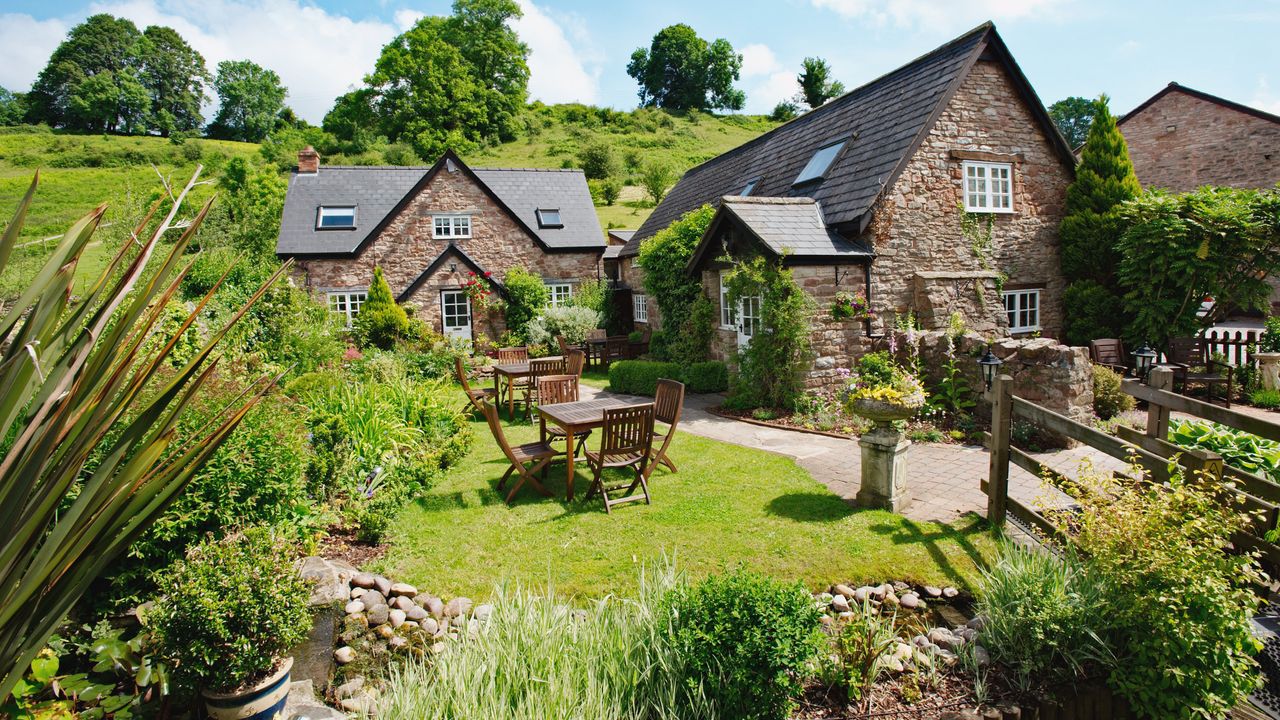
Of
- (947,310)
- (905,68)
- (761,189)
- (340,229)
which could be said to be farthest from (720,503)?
(340,229)

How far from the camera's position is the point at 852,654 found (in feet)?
12.2

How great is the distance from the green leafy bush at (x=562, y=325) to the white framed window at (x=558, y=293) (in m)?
2.37

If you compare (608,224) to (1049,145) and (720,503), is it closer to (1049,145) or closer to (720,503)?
(1049,145)

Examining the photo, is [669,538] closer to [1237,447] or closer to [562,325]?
[1237,447]

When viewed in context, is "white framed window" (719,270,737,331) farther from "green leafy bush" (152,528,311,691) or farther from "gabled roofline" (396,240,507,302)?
"green leafy bush" (152,528,311,691)

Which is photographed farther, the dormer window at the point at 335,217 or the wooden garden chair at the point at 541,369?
the dormer window at the point at 335,217

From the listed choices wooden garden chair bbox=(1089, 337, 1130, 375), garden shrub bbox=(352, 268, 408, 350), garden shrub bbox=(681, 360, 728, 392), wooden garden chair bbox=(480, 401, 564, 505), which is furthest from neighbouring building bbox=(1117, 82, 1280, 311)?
garden shrub bbox=(352, 268, 408, 350)

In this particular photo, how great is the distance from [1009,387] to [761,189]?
1128 centimetres

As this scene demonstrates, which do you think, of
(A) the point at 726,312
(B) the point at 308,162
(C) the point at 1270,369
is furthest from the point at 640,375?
(B) the point at 308,162

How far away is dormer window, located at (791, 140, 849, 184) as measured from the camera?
14.1 meters

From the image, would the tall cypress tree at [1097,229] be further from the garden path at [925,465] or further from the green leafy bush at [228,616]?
the green leafy bush at [228,616]

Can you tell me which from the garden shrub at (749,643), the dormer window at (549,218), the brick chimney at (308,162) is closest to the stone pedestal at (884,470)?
the garden shrub at (749,643)

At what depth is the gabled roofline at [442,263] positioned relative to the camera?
20531mm

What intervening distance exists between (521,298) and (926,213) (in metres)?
13.2
